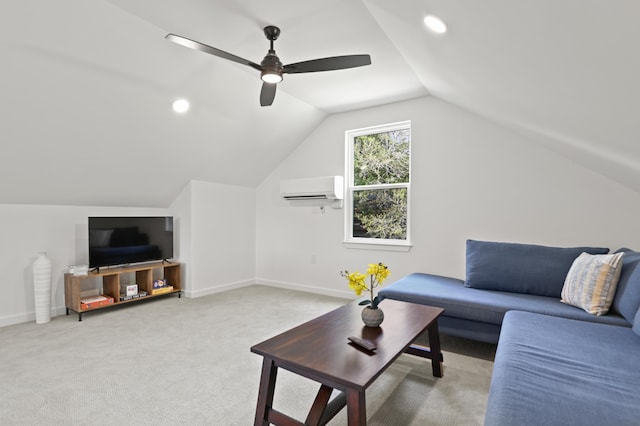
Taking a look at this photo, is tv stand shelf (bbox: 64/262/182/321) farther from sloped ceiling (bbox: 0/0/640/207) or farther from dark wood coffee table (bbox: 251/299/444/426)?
dark wood coffee table (bbox: 251/299/444/426)

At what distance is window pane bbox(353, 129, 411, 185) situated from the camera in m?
4.30

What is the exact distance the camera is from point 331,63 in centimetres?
242

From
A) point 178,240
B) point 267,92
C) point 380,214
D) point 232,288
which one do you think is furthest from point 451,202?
point 178,240

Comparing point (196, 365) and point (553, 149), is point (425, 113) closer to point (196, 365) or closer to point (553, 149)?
point (553, 149)

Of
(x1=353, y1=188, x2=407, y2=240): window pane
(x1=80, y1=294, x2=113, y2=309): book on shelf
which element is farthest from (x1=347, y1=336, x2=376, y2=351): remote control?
(x1=80, y1=294, x2=113, y2=309): book on shelf

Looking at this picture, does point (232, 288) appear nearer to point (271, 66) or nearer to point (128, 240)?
point (128, 240)

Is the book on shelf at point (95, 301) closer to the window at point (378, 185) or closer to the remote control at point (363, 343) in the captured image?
the window at point (378, 185)

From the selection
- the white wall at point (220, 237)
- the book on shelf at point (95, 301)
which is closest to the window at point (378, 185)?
the white wall at point (220, 237)

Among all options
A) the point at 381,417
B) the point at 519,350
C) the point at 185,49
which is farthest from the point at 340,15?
the point at 381,417

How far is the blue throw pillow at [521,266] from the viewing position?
2.87m

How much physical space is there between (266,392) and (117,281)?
3.09m

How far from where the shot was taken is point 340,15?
8.00 ft

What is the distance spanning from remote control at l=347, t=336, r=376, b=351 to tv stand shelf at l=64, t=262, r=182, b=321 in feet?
10.6

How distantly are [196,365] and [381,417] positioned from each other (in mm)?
1431
